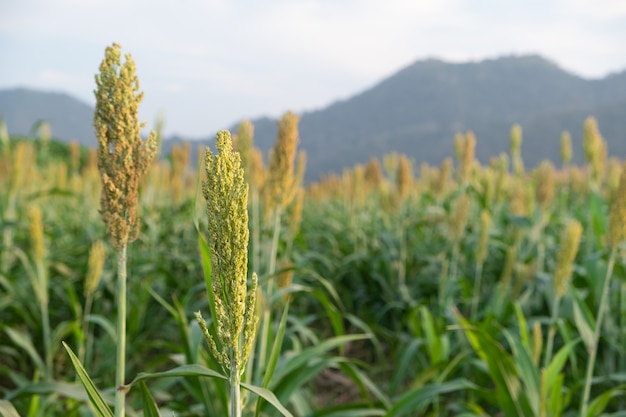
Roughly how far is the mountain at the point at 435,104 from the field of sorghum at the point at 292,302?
89119 millimetres

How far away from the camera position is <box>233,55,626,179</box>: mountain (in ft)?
341

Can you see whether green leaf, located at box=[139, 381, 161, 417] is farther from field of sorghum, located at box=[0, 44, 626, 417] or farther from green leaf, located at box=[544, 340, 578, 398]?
green leaf, located at box=[544, 340, 578, 398]

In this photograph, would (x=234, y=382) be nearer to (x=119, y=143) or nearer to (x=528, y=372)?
(x=119, y=143)

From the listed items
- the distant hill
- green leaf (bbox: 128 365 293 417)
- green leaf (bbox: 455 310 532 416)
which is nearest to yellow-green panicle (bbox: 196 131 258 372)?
green leaf (bbox: 128 365 293 417)

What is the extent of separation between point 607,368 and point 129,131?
3.49 m

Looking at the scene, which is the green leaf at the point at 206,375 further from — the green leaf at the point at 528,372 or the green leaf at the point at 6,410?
the green leaf at the point at 528,372

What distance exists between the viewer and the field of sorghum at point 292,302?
1.29 metres

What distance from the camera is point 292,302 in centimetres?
480

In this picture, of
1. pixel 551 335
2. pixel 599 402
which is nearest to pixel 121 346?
pixel 599 402

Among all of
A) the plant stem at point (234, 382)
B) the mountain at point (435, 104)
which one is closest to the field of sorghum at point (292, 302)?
the plant stem at point (234, 382)

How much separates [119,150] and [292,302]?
3.65 m

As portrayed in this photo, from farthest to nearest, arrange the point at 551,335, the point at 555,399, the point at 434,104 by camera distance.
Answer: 1. the point at 434,104
2. the point at 551,335
3. the point at 555,399

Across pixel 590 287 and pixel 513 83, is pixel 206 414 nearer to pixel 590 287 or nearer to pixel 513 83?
pixel 590 287

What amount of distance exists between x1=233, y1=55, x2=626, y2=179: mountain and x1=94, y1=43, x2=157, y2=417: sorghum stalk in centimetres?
9309
